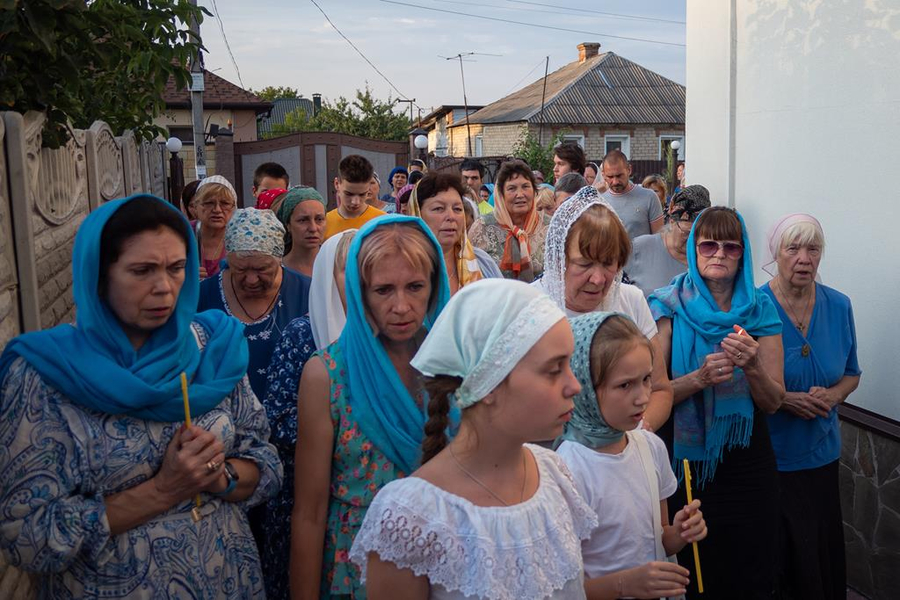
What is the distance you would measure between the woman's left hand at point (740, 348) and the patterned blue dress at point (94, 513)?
217cm

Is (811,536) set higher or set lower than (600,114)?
lower

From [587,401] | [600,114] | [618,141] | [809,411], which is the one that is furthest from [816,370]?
[618,141]

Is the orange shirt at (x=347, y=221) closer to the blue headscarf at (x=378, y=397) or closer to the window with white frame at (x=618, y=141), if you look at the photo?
the blue headscarf at (x=378, y=397)

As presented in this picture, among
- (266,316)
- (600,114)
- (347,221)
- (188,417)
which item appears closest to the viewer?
(188,417)

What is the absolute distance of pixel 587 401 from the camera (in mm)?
2777

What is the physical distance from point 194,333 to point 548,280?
1.61 m

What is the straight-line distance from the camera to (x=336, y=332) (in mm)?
3201

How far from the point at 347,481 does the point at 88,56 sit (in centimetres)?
335

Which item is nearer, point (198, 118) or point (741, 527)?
point (741, 527)

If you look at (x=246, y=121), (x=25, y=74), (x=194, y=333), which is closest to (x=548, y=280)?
(x=194, y=333)

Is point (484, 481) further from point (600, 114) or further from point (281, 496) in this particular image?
point (600, 114)

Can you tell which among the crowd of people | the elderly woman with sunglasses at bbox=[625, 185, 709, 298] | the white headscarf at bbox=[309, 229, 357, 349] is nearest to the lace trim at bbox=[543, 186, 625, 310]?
the crowd of people

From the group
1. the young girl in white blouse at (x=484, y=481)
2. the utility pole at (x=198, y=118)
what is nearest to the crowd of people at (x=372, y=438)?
the young girl in white blouse at (x=484, y=481)

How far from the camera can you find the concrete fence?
11.5 feet
